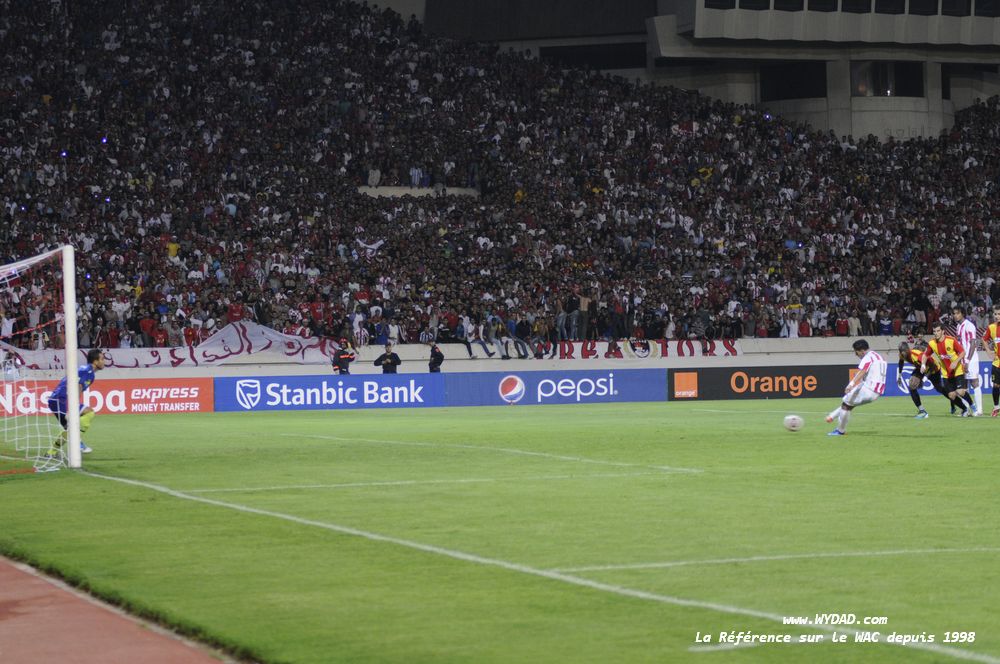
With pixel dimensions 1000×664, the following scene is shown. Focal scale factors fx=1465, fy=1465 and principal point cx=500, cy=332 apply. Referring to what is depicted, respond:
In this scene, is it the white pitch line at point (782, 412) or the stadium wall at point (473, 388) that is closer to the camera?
the white pitch line at point (782, 412)

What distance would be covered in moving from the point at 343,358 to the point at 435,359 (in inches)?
120

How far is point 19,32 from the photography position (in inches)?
2064

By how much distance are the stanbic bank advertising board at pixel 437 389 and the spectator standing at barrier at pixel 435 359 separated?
165cm


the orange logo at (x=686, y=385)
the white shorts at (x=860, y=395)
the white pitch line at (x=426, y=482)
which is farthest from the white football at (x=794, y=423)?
the orange logo at (x=686, y=385)

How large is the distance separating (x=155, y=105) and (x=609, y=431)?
96.8ft

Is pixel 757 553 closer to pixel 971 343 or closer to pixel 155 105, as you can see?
pixel 971 343

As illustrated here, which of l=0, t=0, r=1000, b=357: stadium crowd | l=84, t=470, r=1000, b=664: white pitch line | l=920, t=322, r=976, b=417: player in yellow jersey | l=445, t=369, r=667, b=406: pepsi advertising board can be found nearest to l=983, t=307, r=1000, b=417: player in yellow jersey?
l=920, t=322, r=976, b=417: player in yellow jersey

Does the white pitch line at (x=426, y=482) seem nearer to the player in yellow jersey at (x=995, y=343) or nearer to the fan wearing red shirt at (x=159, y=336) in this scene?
the player in yellow jersey at (x=995, y=343)

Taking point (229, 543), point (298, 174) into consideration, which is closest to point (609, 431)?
point (229, 543)

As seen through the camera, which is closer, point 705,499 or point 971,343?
point 705,499

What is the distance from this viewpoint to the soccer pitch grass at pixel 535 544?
8.38m

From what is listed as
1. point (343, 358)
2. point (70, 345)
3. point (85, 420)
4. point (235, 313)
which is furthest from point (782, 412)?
point (70, 345)

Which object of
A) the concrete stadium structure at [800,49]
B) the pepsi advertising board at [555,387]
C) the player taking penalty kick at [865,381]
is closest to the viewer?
the player taking penalty kick at [865,381]

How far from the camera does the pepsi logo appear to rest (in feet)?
137
